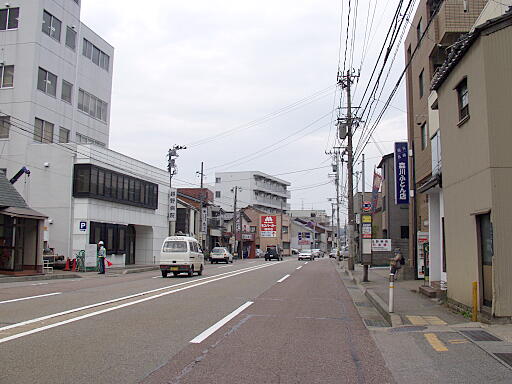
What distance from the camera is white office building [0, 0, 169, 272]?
31.4 m

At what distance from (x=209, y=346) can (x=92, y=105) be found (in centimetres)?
3539

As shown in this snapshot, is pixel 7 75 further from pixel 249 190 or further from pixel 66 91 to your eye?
pixel 249 190

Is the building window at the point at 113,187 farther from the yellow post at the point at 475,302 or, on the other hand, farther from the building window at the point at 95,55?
the yellow post at the point at 475,302

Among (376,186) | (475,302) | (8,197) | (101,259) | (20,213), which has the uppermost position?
(376,186)

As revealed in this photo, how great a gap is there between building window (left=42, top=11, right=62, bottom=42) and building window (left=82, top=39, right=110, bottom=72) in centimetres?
334

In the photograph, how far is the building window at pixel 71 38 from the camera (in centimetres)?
3625

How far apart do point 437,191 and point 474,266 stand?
6.28 metres

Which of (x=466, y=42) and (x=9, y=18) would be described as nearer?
(x=466, y=42)

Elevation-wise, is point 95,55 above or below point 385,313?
above

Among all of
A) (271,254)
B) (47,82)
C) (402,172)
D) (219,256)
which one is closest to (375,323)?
(402,172)

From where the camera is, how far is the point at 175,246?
24984 mm

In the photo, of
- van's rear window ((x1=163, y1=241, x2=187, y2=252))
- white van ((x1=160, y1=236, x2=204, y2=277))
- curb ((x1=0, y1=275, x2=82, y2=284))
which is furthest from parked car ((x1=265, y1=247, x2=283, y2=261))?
curb ((x1=0, y1=275, x2=82, y2=284))

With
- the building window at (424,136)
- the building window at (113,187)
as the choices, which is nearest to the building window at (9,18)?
the building window at (113,187)

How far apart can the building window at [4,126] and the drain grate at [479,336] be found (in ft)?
104
